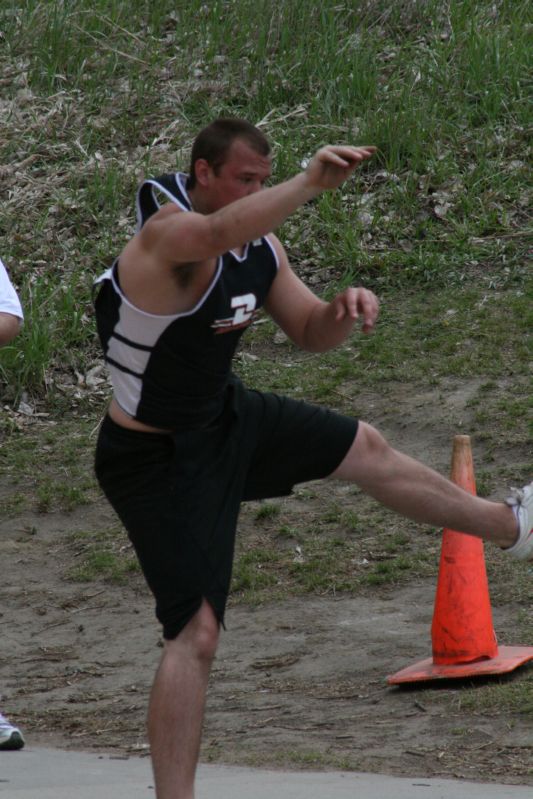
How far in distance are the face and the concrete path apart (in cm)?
181

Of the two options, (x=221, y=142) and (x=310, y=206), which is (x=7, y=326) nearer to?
(x=221, y=142)

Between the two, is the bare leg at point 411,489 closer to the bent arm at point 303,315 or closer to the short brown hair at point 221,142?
the bent arm at point 303,315

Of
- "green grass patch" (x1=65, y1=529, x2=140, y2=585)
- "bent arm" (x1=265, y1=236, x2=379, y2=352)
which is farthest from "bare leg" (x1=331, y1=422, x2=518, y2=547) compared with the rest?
"green grass patch" (x1=65, y1=529, x2=140, y2=585)

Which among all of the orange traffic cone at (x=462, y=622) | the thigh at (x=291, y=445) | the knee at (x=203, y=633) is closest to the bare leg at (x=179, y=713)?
the knee at (x=203, y=633)

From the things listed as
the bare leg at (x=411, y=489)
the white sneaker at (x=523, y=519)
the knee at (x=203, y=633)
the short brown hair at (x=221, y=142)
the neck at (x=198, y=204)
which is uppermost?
the short brown hair at (x=221, y=142)

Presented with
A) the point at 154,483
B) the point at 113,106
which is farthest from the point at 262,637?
the point at 113,106

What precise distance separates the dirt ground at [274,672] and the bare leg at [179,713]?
1074 mm

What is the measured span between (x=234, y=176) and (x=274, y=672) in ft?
9.06

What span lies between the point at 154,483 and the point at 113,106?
363 inches

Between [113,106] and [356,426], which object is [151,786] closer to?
[356,426]

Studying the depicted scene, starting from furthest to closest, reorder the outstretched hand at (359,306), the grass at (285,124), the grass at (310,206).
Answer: the grass at (285,124) < the grass at (310,206) < the outstretched hand at (359,306)

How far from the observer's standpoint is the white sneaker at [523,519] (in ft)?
14.5

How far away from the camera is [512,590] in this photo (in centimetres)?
616

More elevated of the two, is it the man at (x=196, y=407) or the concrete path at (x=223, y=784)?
the man at (x=196, y=407)
